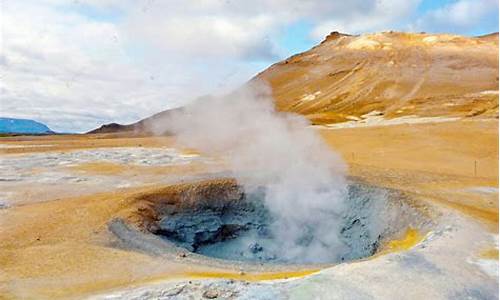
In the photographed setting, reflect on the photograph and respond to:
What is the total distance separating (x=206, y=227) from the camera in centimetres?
1766

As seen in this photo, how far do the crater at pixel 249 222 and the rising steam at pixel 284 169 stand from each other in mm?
204

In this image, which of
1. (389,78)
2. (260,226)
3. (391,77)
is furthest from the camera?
(391,77)

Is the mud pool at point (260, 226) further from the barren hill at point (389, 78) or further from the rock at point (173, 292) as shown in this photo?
the barren hill at point (389, 78)

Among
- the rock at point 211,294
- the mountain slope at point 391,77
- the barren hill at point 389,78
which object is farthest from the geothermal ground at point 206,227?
the mountain slope at point 391,77

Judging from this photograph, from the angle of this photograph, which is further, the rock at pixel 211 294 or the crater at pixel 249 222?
the crater at pixel 249 222

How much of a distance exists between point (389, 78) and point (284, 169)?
5771 centimetres

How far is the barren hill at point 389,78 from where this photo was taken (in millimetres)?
57438

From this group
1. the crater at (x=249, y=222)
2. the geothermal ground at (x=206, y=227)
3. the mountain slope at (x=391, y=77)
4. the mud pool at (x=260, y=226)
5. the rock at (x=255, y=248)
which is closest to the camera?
the geothermal ground at (x=206, y=227)

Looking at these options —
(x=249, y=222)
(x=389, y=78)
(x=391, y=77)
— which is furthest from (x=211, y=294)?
(x=391, y=77)

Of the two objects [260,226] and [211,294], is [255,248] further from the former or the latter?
[211,294]

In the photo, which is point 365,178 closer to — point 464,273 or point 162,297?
point 464,273

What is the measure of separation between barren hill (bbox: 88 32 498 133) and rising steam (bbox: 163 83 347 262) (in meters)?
28.3

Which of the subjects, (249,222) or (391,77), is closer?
(249,222)

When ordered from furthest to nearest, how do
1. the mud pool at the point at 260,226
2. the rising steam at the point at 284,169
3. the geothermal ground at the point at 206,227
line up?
the rising steam at the point at 284,169
the mud pool at the point at 260,226
the geothermal ground at the point at 206,227
